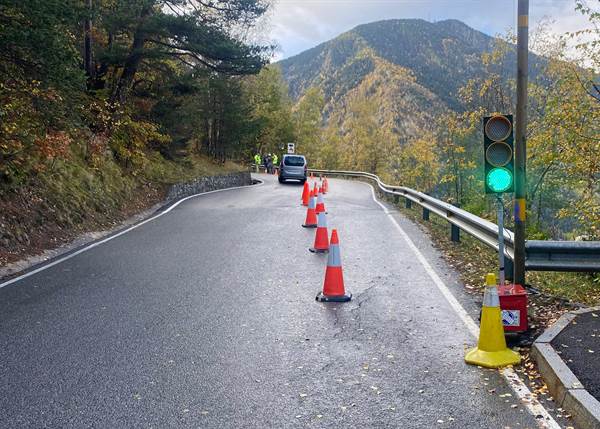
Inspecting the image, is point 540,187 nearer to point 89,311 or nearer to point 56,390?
point 89,311

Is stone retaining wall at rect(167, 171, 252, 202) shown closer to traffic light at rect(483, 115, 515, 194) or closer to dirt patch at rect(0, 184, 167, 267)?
dirt patch at rect(0, 184, 167, 267)

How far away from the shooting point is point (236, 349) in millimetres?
5445

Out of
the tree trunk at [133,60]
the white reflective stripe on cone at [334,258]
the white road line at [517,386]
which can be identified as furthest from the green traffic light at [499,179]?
the tree trunk at [133,60]

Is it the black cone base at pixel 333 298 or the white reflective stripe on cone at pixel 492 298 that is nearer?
the white reflective stripe on cone at pixel 492 298

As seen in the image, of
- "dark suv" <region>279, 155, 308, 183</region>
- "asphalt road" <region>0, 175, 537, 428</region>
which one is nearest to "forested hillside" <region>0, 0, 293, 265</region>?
"asphalt road" <region>0, 175, 537, 428</region>

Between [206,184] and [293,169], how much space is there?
7.38 m

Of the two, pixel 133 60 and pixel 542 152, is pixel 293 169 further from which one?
pixel 542 152

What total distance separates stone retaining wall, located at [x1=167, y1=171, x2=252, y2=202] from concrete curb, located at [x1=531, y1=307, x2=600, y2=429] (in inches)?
738

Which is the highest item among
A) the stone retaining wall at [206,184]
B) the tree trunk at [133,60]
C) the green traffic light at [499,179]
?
the tree trunk at [133,60]

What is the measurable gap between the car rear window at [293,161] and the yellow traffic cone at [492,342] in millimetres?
30747

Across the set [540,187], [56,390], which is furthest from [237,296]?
[540,187]

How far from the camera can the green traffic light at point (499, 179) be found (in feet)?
20.5

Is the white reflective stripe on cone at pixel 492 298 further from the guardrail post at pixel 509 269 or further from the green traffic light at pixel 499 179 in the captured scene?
the guardrail post at pixel 509 269

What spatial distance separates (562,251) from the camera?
293 inches
